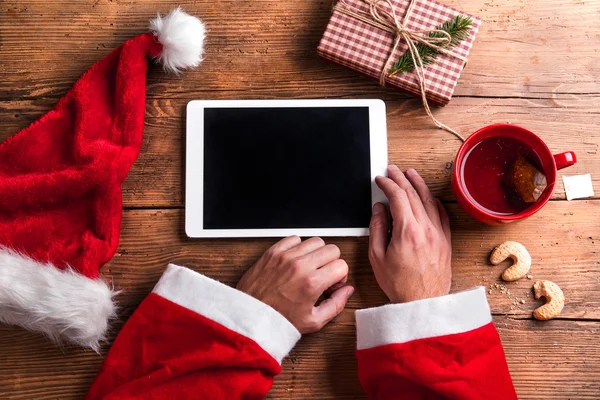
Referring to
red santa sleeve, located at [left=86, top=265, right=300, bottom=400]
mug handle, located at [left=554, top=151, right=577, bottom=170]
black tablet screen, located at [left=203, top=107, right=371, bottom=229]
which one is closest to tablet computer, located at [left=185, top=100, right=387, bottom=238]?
black tablet screen, located at [left=203, top=107, right=371, bottom=229]

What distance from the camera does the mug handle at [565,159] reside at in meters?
0.72

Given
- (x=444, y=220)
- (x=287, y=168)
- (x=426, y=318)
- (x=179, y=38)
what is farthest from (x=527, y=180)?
(x=179, y=38)

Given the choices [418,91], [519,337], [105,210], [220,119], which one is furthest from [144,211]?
[519,337]

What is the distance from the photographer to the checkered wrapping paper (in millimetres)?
842

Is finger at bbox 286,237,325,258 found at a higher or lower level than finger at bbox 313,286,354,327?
higher

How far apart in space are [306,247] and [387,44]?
0.36m

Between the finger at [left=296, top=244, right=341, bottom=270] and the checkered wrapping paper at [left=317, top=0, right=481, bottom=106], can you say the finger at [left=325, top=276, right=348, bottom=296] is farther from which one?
the checkered wrapping paper at [left=317, top=0, right=481, bottom=106]

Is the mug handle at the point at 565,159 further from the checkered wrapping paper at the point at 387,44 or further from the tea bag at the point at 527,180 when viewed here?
the checkered wrapping paper at the point at 387,44

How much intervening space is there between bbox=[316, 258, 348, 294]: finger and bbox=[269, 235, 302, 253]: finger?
0.06 meters

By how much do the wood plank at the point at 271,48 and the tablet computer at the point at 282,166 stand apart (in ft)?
0.12

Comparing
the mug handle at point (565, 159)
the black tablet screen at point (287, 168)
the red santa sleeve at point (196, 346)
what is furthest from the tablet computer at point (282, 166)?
the mug handle at point (565, 159)

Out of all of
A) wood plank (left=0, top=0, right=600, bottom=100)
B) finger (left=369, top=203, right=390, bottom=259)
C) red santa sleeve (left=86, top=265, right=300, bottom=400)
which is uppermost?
wood plank (left=0, top=0, right=600, bottom=100)

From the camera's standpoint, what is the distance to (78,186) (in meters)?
0.82

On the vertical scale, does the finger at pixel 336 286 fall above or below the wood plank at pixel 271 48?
below
